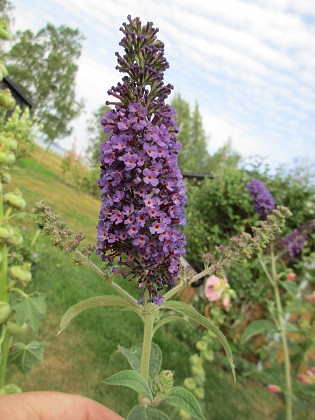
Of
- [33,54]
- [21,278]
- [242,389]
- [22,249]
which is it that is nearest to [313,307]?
[242,389]

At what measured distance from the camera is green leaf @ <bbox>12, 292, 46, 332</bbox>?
179 centimetres

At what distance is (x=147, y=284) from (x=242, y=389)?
4148mm

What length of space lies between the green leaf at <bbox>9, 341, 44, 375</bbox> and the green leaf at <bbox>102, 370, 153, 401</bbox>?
123cm

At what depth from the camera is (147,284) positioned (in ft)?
3.71

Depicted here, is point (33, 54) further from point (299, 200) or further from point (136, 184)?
point (136, 184)

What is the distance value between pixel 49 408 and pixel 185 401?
613 millimetres

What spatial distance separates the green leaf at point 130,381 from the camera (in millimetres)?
897

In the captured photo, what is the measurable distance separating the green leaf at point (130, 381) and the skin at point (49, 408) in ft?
1.56

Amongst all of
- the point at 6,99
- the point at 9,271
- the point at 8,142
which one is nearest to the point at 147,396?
the point at 9,271

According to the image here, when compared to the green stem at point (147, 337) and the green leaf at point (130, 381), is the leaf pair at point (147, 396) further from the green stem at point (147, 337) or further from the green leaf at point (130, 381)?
the green stem at point (147, 337)

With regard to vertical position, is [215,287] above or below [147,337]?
below

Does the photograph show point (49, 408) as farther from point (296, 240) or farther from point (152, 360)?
point (296, 240)

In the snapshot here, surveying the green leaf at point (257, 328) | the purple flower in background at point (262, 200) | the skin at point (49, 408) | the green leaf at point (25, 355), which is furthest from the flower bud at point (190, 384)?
the skin at point (49, 408)

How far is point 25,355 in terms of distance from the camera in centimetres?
201
